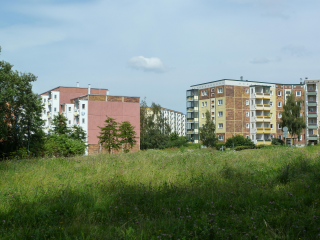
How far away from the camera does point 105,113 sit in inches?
2694

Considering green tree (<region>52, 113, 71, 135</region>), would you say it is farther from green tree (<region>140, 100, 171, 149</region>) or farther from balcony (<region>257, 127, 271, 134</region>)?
balcony (<region>257, 127, 271, 134</region>)

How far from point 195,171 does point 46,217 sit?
662 centimetres

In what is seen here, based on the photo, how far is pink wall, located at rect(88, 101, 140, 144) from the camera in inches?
2645

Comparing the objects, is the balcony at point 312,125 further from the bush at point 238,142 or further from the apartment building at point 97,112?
the apartment building at point 97,112

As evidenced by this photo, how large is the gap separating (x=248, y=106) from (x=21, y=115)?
60.2m

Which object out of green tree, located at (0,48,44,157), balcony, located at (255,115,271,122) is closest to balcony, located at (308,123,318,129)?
balcony, located at (255,115,271,122)

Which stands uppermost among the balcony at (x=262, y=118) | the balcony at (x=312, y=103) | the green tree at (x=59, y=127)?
the balcony at (x=312, y=103)

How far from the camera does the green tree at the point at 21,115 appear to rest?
34625 mm

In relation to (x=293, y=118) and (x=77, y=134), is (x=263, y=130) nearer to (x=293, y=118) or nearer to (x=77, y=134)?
(x=293, y=118)

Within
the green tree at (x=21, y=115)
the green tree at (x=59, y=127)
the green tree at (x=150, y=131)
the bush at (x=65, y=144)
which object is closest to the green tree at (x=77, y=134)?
the green tree at (x=59, y=127)

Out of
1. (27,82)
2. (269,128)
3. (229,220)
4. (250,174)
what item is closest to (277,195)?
(229,220)

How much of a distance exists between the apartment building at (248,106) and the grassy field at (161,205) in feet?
225

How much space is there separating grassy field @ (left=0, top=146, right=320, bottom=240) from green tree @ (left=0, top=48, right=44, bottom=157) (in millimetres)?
27049

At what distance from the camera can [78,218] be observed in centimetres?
607
